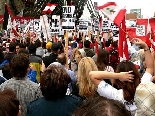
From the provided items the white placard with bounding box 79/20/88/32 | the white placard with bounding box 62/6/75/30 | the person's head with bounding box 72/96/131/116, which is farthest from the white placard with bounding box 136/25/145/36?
the person's head with bounding box 72/96/131/116

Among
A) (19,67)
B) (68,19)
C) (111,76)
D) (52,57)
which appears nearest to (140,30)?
(68,19)

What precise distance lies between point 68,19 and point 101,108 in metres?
8.14

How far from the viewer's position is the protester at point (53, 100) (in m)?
3.42

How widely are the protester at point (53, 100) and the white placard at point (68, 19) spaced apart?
20.1 ft

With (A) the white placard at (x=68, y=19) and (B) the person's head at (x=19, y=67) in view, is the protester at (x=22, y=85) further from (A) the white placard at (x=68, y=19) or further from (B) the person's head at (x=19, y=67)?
(A) the white placard at (x=68, y=19)

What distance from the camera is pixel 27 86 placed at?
423cm

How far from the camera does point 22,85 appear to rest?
4.23 meters

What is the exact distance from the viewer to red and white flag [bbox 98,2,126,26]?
600cm

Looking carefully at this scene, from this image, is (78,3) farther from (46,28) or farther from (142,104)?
(142,104)

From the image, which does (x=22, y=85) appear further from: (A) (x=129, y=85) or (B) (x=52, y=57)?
(B) (x=52, y=57)

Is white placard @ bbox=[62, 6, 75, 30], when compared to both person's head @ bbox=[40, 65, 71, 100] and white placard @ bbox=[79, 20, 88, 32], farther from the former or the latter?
person's head @ bbox=[40, 65, 71, 100]

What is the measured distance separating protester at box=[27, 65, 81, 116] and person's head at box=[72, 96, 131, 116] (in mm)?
1725

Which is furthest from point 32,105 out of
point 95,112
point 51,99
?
point 95,112

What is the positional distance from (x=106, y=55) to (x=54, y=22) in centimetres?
630
